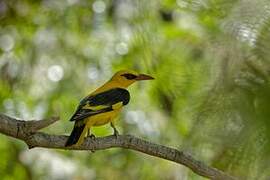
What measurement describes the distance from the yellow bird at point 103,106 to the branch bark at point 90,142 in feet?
0.30

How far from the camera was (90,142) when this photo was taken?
6.37 feet

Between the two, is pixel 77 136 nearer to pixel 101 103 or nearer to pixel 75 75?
pixel 101 103

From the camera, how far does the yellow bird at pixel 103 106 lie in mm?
2164

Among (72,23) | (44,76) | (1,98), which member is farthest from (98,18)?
(1,98)

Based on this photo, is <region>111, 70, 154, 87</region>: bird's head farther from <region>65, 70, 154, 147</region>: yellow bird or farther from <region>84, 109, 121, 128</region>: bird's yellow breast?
<region>84, 109, 121, 128</region>: bird's yellow breast

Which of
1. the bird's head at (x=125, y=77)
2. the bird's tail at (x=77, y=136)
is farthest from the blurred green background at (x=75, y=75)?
the bird's tail at (x=77, y=136)

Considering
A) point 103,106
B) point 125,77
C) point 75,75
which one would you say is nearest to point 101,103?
point 103,106

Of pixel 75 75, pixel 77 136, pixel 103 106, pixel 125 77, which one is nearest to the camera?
pixel 77 136

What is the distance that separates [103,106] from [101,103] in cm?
2

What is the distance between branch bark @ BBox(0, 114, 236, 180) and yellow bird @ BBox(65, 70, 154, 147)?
0.09m

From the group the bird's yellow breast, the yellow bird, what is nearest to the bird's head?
the yellow bird

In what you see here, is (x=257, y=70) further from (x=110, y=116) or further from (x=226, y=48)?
(x=110, y=116)

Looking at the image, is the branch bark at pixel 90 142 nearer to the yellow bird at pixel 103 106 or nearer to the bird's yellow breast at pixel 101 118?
the yellow bird at pixel 103 106

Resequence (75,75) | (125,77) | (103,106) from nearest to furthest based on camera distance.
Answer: (103,106) < (125,77) < (75,75)
